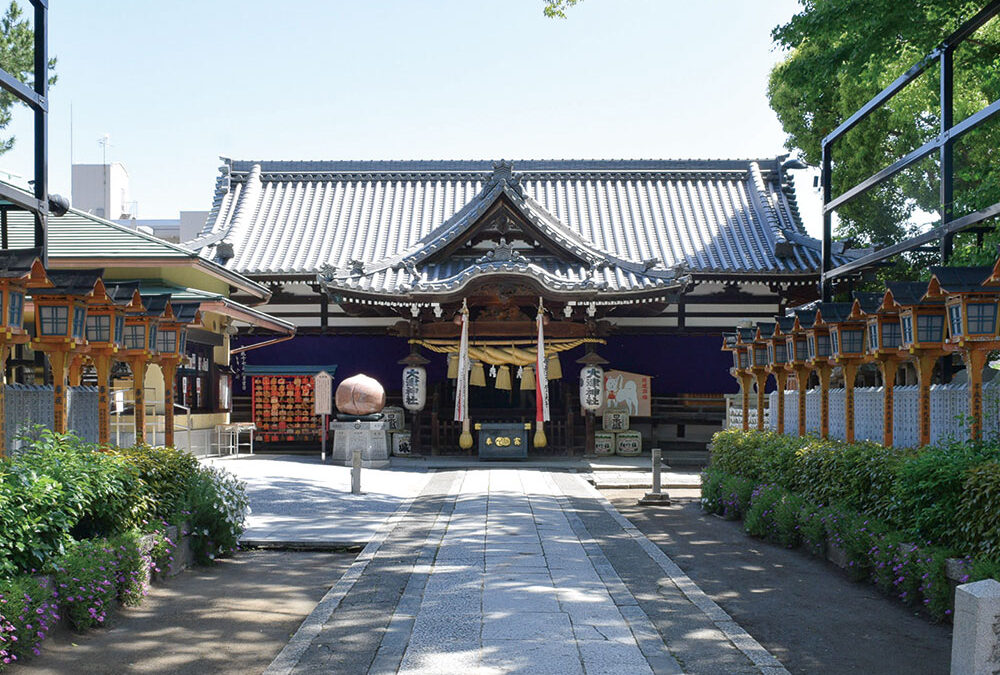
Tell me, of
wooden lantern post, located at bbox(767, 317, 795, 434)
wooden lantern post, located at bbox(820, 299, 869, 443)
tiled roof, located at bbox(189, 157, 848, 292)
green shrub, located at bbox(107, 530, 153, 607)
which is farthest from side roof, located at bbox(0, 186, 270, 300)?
wooden lantern post, located at bbox(820, 299, 869, 443)

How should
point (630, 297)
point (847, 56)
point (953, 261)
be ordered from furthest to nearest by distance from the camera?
point (630, 297) → point (847, 56) → point (953, 261)

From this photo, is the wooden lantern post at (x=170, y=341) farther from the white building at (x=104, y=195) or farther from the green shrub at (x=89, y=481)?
the white building at (x=104, y=195)

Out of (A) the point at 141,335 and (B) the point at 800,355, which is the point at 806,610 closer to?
(B) the point at 800,355

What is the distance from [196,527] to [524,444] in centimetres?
1287

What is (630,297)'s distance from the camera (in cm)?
2114

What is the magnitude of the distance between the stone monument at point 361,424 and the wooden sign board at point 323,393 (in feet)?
3.24

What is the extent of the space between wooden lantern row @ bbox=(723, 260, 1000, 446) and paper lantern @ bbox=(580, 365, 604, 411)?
698 centimetres

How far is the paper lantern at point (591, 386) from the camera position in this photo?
70.1 ft

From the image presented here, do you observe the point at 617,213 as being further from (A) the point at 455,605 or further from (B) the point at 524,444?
(A) the point at 455,605

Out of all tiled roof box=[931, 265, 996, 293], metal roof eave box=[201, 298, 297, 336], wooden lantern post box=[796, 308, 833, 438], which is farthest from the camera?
metal roof eave box=[201, 298, 297, 336]

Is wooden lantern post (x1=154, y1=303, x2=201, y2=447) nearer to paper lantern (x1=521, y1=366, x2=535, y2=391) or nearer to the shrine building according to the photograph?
the shrine building

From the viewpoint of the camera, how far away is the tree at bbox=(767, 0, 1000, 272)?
10883 millimetres

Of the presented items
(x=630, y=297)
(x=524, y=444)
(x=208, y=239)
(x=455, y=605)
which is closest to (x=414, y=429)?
(x=524, y=444)

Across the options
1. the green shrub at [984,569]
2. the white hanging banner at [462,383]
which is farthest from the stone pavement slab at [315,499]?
the green shrub at [984,569]
